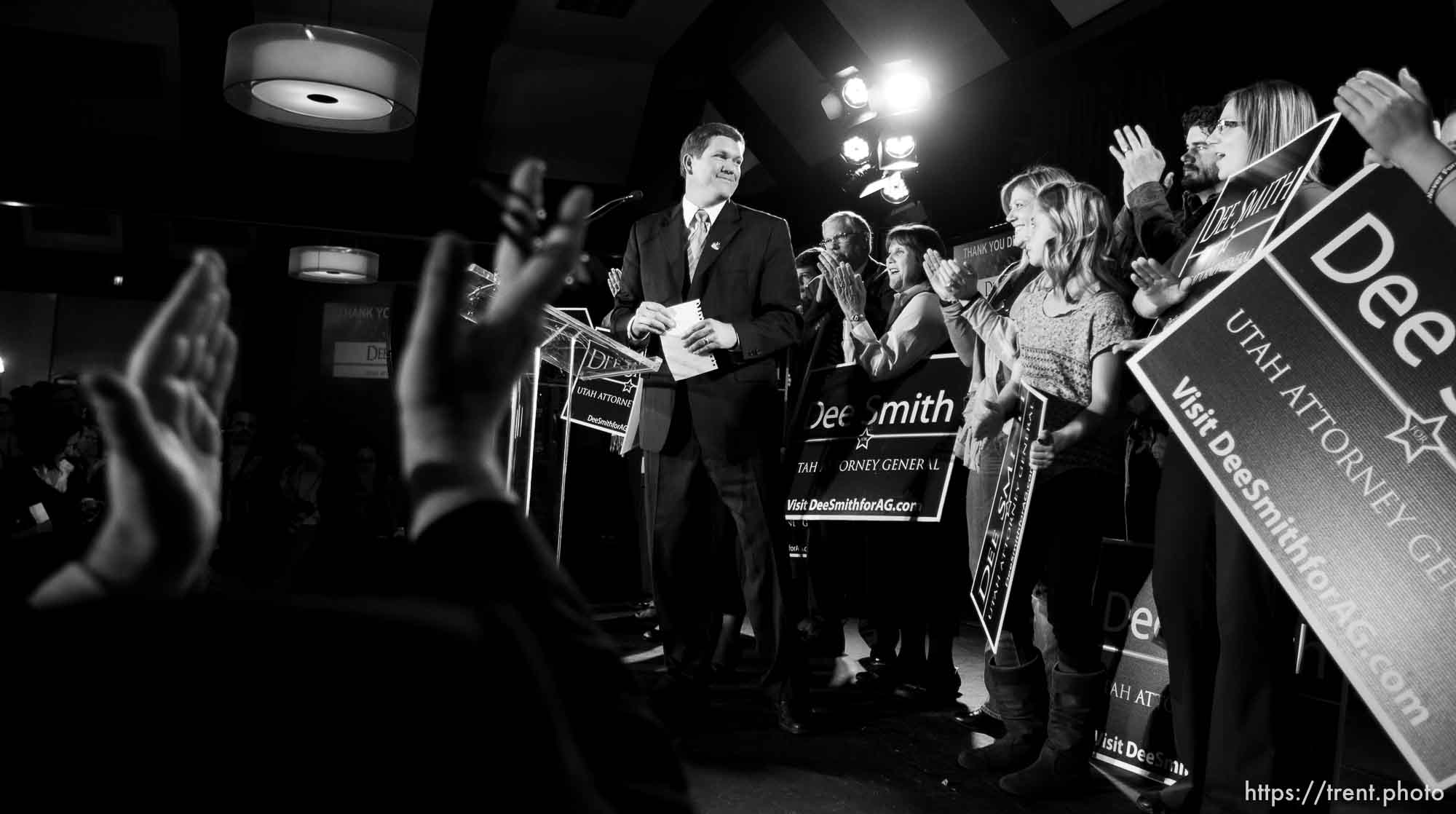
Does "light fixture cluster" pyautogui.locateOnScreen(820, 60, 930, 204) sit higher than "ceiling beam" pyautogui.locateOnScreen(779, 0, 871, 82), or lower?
lower

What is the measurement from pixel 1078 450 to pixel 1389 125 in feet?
3.41

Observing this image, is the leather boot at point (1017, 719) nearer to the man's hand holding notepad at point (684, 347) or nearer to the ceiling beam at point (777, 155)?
the man's hand holding notepad at point (684, 347)

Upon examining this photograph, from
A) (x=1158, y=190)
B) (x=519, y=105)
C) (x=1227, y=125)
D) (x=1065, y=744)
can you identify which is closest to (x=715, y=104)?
(x=519, y=105)

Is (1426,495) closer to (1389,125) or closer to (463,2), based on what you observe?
(1389,125)

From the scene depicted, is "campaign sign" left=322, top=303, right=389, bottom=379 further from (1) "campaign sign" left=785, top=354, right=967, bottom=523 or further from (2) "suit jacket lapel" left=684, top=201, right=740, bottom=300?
(2) "suit jacket lapel" left=684, top=201, right=740, bottom=300

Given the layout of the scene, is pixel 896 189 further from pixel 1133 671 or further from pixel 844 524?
pixel 1133 671

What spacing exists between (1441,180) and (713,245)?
1.94 meters

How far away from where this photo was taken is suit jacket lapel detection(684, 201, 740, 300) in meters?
3.04

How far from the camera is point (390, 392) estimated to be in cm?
1091

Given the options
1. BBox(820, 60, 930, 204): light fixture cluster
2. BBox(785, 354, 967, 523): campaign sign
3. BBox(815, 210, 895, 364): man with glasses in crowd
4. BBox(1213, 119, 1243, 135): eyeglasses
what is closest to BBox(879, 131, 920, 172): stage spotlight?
BBox(820, 60, 930, 204): light fixture cluster

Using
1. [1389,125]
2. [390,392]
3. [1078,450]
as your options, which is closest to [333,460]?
[390,392]

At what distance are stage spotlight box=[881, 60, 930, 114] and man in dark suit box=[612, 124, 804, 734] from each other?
281 cm

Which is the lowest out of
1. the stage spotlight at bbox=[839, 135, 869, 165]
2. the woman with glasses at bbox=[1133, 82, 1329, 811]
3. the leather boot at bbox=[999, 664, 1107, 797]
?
the leather boot at bbox=[999, 664, 1107, 797]

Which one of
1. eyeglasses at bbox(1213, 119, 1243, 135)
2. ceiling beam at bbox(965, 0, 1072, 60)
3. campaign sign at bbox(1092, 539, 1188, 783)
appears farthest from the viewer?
ceiling beam at bbox(965, 0, 1072, 60)
